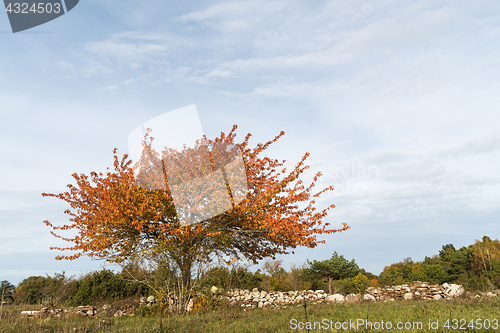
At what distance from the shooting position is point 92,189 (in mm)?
12117

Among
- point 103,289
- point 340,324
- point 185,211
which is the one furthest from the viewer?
point 103,289

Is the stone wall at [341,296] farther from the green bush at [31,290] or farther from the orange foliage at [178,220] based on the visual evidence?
the green bush at [31,290]

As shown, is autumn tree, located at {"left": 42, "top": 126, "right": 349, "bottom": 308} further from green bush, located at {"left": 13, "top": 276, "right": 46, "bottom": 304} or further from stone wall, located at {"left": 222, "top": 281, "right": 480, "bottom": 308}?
green bush, located at {"left": 13, "top": 276, "right": 46, "bottom": 304}

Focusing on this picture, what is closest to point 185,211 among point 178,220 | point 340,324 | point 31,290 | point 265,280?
point 178,220

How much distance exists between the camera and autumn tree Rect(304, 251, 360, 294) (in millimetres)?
22141

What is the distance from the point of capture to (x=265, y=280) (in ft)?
66.8

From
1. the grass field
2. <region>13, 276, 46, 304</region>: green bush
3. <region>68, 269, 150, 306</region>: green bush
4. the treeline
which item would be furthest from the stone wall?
<region>13, 276, 46, 304</region>: green bush

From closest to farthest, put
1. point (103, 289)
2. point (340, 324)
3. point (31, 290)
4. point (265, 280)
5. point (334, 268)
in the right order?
1. point (340, 324)
2. point (103, 289)
3. point (265, 280)
4. point (334, 268)
5. point (31, 290)

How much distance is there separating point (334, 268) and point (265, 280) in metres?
5.20

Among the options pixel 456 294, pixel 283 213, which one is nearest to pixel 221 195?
pixel 283 213

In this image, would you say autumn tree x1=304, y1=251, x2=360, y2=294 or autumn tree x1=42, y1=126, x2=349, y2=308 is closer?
autumn tree x1=42, y1=126, x2=349, y2=308

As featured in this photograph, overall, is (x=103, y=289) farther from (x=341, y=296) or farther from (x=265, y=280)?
(x=341, y=296)

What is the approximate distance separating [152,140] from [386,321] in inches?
357

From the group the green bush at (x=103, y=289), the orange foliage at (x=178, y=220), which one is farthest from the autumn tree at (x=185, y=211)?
the green bush at (x=103, y=289)
